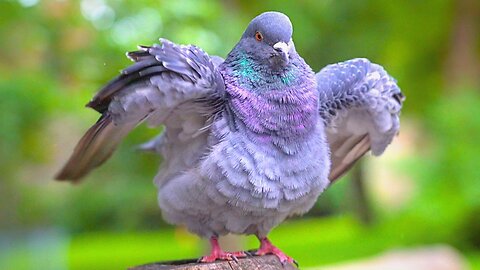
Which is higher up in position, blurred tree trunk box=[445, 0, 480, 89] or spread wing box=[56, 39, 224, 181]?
blurred tree trunk box=[445, 0, 480, 89]

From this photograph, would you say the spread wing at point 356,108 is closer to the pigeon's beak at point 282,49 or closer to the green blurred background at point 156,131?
the pigeon's beak at point 282,49

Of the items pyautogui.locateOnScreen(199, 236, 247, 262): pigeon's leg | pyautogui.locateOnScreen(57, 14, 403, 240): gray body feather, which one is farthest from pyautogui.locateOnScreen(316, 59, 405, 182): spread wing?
pyautogui.locateOnScreen(199, 236, 247, 262): pigeon's leg

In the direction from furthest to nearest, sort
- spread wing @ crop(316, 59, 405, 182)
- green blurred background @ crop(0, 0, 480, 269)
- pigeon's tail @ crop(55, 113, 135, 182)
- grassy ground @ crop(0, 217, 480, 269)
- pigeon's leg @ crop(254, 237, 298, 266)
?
grassy ground @ crop(0, 217, 480, 269)
green blurred background @ crop(0, 0, 480, 269)
spread wing @ crop(316, 59, 405, 182)
pigeon's leg @ crop(254, 237, 298, 266)
pigeon's tail @ crop(55, 113, 135, 182)

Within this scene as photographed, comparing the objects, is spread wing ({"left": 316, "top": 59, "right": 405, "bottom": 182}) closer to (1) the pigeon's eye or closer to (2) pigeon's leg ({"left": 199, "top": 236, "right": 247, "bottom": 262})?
(1) the pigeon's eye

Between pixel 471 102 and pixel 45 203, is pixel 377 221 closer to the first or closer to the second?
pixel 471 102

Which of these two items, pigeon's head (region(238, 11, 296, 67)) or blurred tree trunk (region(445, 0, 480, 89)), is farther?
blurred tree trunk (region(445, 0, 480, 89))

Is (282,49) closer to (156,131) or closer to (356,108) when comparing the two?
(356,108)
